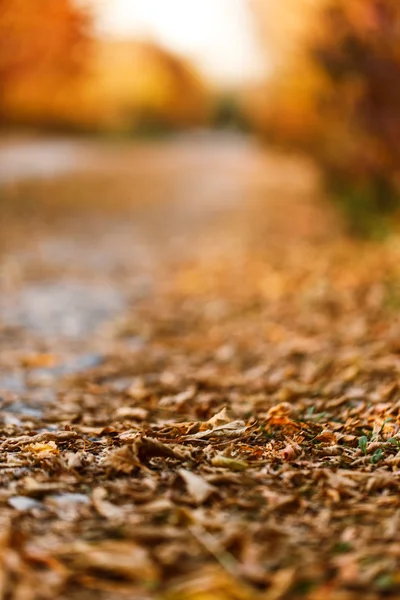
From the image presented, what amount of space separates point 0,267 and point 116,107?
19.7m

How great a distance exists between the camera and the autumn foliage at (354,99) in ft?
25.1

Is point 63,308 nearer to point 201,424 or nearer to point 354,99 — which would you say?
point 201,424

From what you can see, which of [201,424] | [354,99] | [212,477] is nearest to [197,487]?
[212,477]

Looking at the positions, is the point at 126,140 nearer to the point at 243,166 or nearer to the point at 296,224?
the point at 243,166

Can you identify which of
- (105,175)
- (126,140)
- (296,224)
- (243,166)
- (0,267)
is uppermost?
(126,140)

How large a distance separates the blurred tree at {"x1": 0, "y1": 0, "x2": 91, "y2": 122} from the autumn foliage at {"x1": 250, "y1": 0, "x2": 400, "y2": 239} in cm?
325

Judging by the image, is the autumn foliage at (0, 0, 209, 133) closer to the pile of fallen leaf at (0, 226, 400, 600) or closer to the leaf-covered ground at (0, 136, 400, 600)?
the leaf-covered ground at (0, 136, 400, 600)

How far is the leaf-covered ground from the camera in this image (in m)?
2.09

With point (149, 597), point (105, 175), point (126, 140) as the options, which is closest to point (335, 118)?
point (105, 175)

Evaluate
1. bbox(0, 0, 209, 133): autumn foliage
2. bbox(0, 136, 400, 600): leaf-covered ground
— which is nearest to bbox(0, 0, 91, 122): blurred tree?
bbox(0, 0, 209, 133): autumn foliage

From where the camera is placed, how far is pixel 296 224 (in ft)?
36.0

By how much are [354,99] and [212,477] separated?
6834 mm

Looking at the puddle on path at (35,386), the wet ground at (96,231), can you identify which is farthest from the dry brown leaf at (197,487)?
the wet ground at (96,231)

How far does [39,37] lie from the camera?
38.1ft
